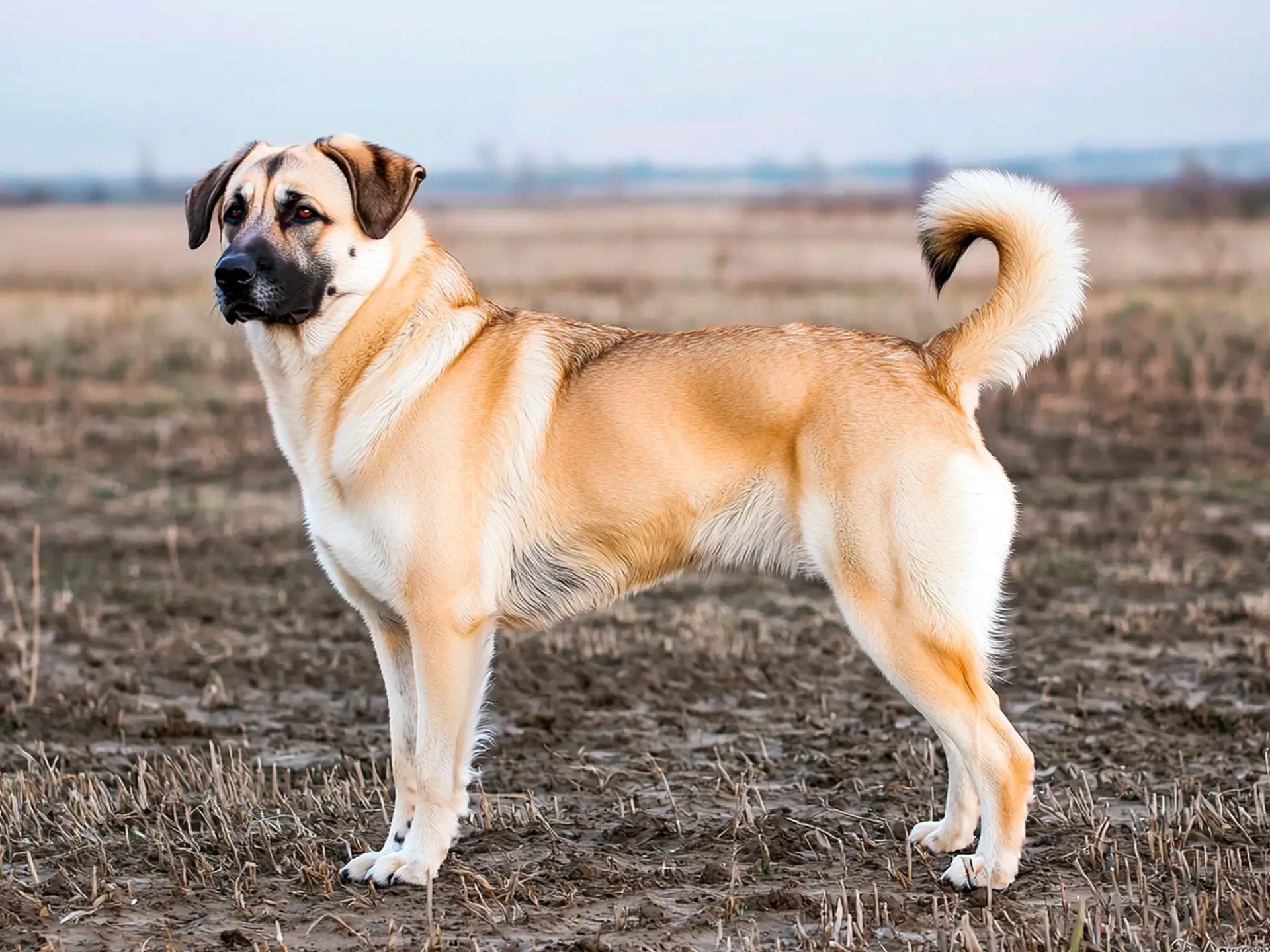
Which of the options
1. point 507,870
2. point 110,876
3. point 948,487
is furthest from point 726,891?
point 110,876

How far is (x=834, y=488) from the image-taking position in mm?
4301

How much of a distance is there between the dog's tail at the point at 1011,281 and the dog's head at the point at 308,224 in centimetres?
180

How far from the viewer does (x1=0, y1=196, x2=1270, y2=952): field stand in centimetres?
414

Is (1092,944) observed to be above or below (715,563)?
below

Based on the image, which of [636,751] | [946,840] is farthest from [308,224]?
[946,840]

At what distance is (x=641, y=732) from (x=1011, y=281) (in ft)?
8.52

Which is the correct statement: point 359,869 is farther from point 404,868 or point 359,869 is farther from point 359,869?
point 404,868

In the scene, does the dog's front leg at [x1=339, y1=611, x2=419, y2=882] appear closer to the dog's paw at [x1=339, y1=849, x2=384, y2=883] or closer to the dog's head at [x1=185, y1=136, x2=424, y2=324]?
the dog's paw at [x1=339, y1=849, x2=384, y2=883]

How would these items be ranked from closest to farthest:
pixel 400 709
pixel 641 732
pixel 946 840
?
pixel 946 840, pixel 400 709, pixel 641 732

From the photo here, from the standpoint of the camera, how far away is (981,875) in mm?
4266

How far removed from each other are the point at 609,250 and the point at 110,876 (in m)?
29.2

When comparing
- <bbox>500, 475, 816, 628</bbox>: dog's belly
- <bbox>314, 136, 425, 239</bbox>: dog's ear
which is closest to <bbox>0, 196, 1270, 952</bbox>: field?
<bbox>500, 475, 816, 628</bbox>: dog's belly

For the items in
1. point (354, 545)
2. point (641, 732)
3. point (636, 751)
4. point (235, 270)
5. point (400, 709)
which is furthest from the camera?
point (641, 732)

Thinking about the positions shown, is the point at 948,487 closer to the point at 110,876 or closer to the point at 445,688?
the point at 445,688
